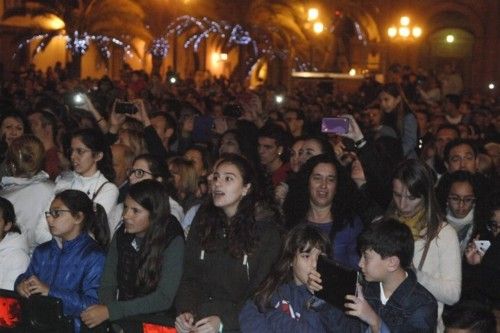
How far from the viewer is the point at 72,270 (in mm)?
6086

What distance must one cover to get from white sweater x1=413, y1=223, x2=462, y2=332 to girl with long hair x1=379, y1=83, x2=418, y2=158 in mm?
4032

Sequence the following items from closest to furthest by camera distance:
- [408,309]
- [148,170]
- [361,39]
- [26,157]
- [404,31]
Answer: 1. [408,309]
2. [148,170]
3. [26,157]
4. [404,31]
5. [361,39]

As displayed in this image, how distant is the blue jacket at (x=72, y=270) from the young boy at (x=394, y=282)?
6.07ft

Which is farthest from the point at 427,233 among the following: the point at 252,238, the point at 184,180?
the point at 184,180

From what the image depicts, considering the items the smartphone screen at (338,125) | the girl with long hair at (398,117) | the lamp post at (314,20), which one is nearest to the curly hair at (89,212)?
the smartphone screen at (338,125)

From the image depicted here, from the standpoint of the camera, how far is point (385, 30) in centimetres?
3900

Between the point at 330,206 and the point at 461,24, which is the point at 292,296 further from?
the point at 461,24

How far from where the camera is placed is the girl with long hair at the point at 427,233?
19.1 ft

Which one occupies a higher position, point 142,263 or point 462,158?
point 462,158

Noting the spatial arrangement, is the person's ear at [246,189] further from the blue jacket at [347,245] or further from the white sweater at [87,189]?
the white sweater at [87,189]

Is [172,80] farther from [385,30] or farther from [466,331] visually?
[385,30]

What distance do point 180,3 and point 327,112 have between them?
16.7 m

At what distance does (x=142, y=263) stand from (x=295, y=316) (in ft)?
3.89

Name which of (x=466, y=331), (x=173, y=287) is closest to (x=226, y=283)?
(x=173, y=287)
